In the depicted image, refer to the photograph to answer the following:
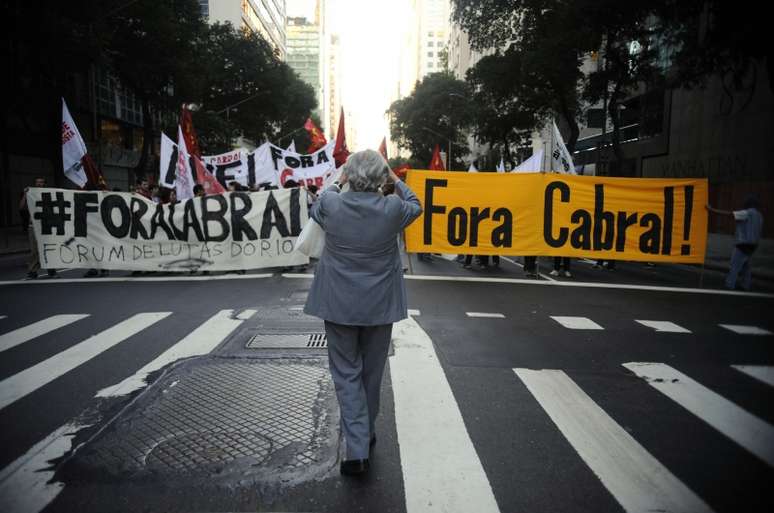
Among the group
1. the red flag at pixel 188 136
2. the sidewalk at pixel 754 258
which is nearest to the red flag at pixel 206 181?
the red flag at pixel 188 136

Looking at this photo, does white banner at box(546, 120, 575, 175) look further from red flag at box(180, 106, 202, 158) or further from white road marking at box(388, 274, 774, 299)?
red flag at box(180, 106, 202, 158)

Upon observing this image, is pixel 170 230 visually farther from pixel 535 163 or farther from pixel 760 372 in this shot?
pixel 760 372

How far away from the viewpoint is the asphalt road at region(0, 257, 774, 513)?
3.05 meters

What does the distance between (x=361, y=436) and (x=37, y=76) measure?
1016 inches

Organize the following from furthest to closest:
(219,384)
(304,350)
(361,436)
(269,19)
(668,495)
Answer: (269,19), (304,350), (219,384), (361,436), (668,495)

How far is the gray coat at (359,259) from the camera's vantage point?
3346mm

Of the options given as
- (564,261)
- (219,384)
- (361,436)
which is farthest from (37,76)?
(361,436)

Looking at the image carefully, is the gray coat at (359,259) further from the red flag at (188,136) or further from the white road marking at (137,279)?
the red flag at (188,136)

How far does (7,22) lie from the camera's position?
19.1 meters

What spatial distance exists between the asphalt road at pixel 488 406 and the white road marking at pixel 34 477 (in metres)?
0.01

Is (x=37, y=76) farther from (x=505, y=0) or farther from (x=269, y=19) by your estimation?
(x=269, y=19)

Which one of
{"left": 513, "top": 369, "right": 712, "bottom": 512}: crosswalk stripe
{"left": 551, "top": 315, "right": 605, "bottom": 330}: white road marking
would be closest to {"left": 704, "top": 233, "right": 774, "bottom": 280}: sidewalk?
{"left": 551, "top": 315, "right": 605, "bottom": 330}: white road marking

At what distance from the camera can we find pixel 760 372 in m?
5.54

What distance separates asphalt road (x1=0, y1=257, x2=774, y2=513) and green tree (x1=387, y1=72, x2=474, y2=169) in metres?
55.1
